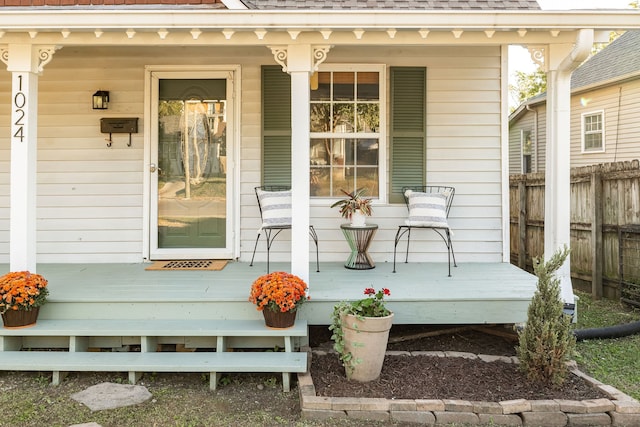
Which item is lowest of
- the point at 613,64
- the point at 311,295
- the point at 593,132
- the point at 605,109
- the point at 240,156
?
the point at 311,295

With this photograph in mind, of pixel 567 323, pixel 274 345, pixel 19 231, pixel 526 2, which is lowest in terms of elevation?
pixel 274 345

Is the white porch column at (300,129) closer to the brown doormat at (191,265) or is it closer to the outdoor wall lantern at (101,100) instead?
the brown doormat at (191,265)

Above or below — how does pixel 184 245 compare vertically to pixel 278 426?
above

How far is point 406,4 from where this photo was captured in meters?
4.41

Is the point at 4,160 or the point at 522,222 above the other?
the point at 4,160

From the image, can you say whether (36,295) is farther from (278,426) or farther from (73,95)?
(73,95)

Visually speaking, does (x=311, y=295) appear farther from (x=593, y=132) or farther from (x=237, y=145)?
(x=593, y=132)

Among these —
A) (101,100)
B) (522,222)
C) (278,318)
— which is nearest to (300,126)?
(278,318)

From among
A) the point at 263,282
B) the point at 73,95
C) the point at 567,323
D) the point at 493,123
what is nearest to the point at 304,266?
the point at 263,282

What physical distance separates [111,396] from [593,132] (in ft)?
37.1

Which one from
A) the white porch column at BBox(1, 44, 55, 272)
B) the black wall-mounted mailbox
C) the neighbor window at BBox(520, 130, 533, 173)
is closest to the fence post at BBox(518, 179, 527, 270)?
the black wall-mounted mailbox

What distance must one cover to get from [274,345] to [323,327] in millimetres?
958

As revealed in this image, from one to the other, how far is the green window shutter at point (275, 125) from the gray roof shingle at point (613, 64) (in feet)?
27.4

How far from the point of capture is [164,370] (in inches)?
116
